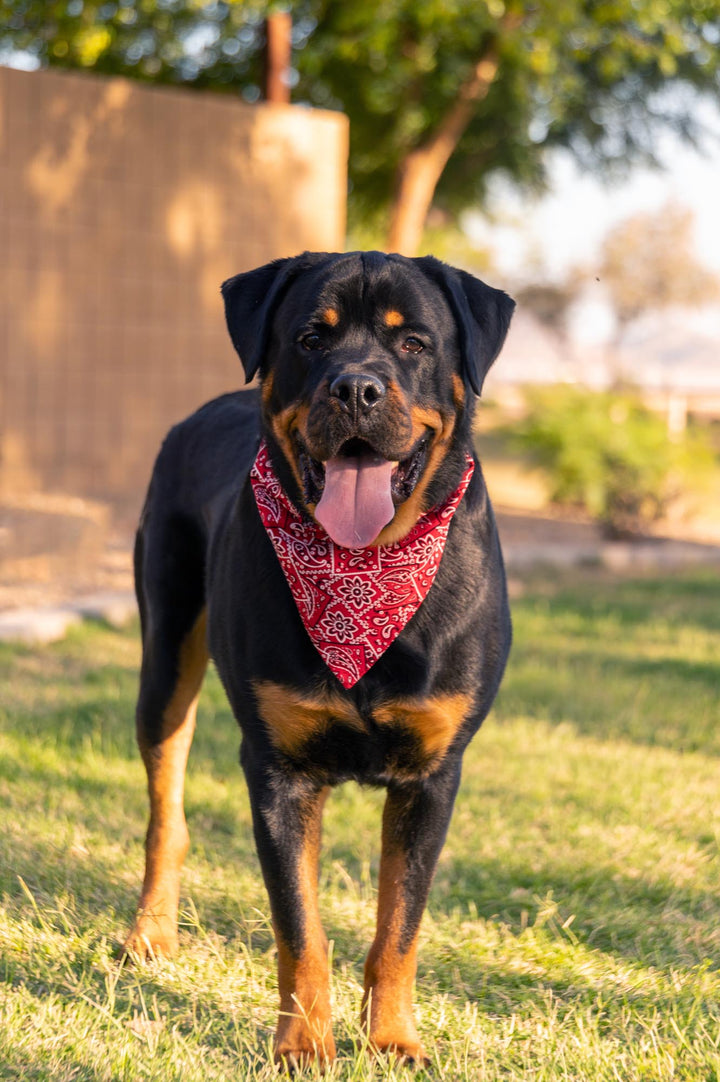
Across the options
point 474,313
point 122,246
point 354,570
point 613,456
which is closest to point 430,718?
point 354,570

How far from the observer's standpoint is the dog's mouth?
3146 mm

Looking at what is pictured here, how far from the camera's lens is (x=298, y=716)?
3129mm

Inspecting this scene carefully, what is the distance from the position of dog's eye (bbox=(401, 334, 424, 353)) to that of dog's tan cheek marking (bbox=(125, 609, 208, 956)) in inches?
48.8

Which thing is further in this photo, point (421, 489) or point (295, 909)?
point (421, 489)

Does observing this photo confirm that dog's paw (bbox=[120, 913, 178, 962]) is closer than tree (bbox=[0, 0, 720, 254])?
Yes

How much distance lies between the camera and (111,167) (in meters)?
12.8

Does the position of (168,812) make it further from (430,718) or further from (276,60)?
(276,60)

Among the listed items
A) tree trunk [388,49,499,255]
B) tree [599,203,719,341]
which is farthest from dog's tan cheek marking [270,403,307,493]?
tree [599,203,719,341]

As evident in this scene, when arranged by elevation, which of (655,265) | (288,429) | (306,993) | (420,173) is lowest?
(655,265)

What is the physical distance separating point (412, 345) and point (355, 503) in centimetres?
45

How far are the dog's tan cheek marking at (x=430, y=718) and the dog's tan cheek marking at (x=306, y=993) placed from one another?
1.25 feet

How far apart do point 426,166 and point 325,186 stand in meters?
1.73

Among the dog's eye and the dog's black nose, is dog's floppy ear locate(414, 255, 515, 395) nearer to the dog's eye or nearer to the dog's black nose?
the dog's eye

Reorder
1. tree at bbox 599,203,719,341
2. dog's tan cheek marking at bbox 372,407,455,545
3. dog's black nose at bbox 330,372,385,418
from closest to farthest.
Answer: dog's black nose at bbox 330,372,385,418
dog's tan cheek marking at bbox 372,407,455,545
tree at bbox 599,203,719,341
